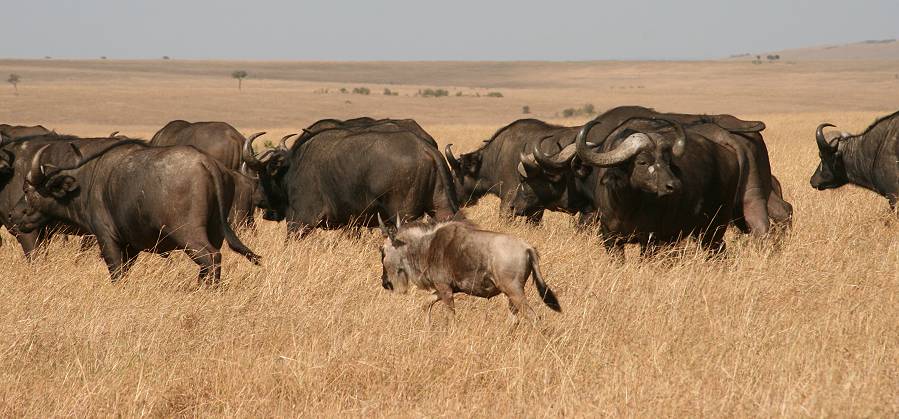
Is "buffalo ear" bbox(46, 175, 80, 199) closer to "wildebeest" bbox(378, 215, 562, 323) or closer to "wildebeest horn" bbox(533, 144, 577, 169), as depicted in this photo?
"wildebeest" bbox(378, 215, 562, 323)

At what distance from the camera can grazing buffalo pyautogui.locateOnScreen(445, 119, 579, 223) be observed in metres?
12.4

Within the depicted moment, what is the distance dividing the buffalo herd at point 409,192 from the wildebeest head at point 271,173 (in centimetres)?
1

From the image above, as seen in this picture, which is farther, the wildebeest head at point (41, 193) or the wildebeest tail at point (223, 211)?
the wildebeest head at point (41, 193)

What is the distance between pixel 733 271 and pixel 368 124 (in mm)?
5352

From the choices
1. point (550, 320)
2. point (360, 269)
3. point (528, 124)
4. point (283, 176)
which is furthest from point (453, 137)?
point (550, 320)

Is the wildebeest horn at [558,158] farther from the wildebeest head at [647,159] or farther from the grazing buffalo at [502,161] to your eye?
the wildebeest head at [647,159]

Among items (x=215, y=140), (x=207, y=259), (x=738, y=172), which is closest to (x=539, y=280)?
(x=207, y=259)

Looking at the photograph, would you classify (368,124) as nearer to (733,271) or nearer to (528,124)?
(528,124)

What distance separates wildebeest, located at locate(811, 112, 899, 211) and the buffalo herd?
0.03 meters

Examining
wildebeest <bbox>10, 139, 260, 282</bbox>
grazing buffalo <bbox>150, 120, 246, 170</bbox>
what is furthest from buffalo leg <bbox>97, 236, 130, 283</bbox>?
grazing buffalo <bbox>150, 120, 246, 170</bbox>

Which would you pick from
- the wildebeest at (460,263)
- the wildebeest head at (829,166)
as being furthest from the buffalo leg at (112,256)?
the wildebeest head at (829,166)

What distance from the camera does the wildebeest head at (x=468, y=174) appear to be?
13258 mm

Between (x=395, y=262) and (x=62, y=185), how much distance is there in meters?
3.51

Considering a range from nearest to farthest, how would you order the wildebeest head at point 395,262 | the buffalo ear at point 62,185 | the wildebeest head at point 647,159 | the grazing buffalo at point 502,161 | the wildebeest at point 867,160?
the wildebeest head at point 395,262 < the wildebeest head at point 647,159 < the buffalo ear at point 62,185 < the wildebeest at point 867,160 < the grazing buffalo at point 502,161
